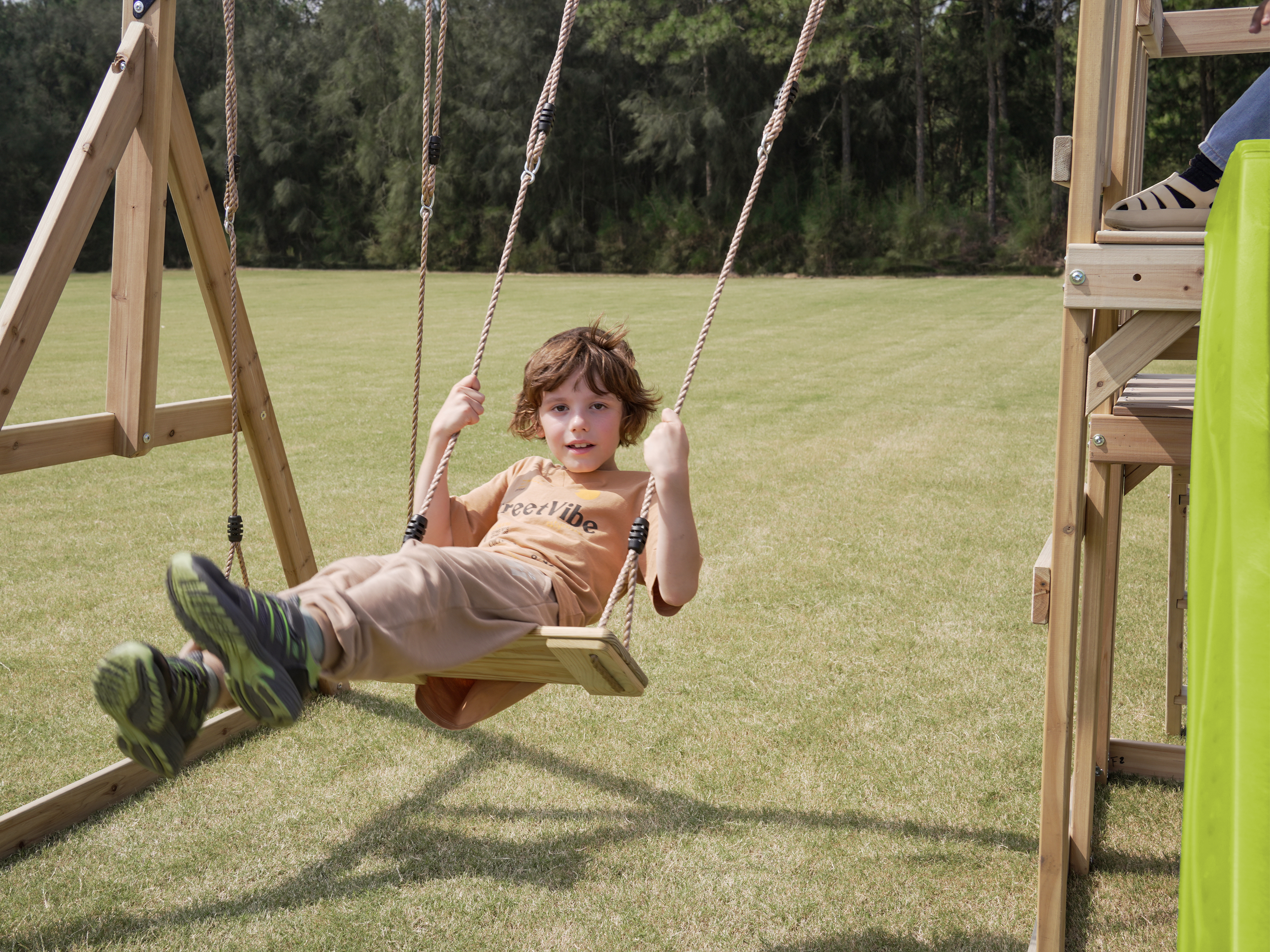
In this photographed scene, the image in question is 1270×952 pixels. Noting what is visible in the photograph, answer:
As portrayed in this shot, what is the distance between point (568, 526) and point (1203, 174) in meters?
1.63

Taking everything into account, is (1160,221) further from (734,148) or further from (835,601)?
(734,148)

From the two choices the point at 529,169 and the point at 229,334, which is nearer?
the point at 529,169

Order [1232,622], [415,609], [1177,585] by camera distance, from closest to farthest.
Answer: [1232,622] < [415,609] < [1177,585]

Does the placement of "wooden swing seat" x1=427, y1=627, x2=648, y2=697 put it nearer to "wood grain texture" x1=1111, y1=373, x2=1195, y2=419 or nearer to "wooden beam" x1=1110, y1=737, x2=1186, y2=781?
"wood grain texture" x1=1111, y1=373, x2=1195, y2=419

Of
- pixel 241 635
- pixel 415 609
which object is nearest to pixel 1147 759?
pixel 415 609

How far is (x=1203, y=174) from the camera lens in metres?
2.24

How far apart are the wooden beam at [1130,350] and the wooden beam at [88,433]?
2.39 m

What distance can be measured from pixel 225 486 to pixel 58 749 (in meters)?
4.11

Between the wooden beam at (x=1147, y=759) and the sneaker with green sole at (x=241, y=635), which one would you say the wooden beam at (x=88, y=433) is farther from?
the wooden beam at (x=1147, y=759)

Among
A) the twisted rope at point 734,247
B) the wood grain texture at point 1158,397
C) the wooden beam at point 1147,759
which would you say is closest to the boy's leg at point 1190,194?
the wood grain texture at point 1158,397

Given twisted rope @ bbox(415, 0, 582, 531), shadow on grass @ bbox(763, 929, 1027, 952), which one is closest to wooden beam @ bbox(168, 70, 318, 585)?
twisted rope @ bbox(415, 0, 582, 531)

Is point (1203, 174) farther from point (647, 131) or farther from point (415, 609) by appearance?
point (647, 131)

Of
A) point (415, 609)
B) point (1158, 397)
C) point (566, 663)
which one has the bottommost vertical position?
point (566, 663)

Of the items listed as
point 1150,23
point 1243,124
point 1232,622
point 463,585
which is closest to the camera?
point 1232,622
